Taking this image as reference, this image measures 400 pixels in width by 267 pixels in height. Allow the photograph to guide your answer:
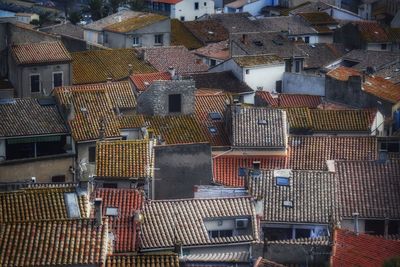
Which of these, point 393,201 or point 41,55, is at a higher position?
point 41,55

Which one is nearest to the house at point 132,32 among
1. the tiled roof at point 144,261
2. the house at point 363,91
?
the house at point 363,91

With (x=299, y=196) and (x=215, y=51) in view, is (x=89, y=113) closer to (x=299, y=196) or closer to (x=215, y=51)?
(x=299, y=196)

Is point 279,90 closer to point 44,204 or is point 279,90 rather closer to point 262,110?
point 262,110

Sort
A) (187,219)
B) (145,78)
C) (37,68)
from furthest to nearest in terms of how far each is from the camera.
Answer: (145,78)
(37,68)
(187,219)

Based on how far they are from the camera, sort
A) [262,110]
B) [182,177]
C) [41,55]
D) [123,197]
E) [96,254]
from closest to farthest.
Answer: [96,254], [123,197], [182,177], [262,110], [41,55]

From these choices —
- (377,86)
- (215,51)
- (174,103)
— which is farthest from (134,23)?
(174,103)

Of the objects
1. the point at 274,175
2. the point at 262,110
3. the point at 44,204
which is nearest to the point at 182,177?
the point at 274,175
